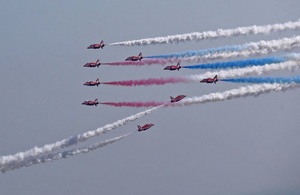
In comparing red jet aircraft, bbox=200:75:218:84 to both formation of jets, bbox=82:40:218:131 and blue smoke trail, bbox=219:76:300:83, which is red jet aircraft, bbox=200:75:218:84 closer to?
formation of jets, bbox=82:40:218:131

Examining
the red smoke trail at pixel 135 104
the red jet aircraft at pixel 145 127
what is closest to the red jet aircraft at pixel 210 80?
the red smoke trail at pixel 135 104

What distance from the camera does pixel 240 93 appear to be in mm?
127688

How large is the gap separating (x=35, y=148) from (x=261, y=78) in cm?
3902

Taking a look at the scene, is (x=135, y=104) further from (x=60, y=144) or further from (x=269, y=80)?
(x=269, y=80)

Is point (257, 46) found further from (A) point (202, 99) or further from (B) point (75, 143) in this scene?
(B) point (75, 143)

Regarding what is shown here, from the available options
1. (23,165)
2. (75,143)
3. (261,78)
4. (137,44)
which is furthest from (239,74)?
(23,165)

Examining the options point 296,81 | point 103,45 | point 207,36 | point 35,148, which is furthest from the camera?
point 103,45

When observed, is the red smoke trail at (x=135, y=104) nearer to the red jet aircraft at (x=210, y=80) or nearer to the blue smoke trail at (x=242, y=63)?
the red jet aircraft at (x=210, y=80)

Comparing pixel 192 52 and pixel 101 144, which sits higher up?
pixel 192 52

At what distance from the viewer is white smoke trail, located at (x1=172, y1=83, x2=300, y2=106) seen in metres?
125

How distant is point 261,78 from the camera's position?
126m

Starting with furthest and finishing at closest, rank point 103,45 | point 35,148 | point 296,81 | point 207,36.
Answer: point 103,45 < point 35,148 < point 207,36 < point 296,81

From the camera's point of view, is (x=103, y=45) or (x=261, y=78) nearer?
(x=261, y=78)

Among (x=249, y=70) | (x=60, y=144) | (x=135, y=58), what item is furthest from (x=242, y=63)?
(x=60, y=144)
